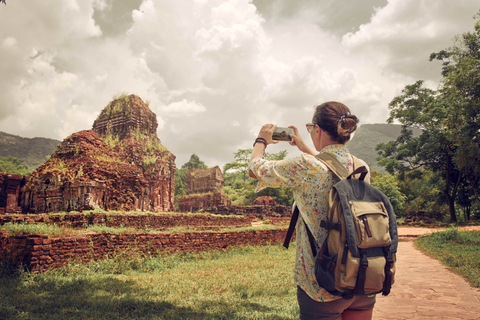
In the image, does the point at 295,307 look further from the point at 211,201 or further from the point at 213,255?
the point at 211,201

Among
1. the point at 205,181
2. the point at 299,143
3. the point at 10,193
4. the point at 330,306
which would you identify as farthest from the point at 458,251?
the point at 205,181

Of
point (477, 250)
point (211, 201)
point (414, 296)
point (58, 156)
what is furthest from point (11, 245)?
point (211, 201)

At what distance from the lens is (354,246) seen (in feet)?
4.40

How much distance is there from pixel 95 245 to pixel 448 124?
15.4 m

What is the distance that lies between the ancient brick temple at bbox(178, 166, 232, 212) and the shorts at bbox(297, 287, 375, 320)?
29.8 meters

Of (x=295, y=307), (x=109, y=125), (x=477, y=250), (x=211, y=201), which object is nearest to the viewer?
(x=295, y=307)

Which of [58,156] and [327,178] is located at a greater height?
[58,156]

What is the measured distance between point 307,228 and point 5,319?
150 inches

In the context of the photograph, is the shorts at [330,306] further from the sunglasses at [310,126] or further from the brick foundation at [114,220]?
the brick foundation at [114,220]

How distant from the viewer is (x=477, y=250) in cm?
862

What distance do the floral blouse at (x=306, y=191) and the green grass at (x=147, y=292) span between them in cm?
256

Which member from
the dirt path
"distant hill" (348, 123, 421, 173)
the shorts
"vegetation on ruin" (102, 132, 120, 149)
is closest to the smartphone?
the shorts

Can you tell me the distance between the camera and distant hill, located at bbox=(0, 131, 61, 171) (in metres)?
51.7

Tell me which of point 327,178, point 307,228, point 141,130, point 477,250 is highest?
point 141,130
